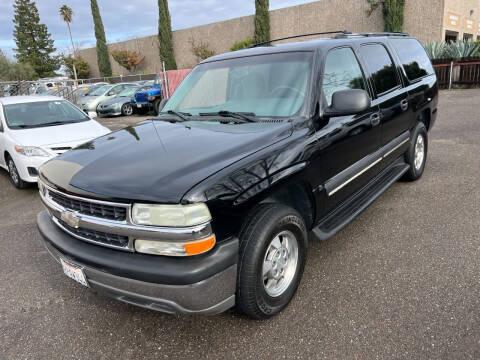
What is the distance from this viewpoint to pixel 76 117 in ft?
22.7

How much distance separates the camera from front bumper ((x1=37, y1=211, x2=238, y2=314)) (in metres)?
1.95

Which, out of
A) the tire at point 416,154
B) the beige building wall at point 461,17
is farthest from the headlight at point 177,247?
the beige building wall at point 461,17

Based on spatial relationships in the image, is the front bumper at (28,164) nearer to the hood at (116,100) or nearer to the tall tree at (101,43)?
the hood at (116,100)

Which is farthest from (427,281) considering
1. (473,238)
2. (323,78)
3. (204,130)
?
(204,130)

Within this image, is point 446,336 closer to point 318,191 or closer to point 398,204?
point 318,191

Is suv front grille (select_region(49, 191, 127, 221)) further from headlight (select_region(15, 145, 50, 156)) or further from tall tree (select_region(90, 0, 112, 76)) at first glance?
tall tree (select_region(90, 0, 112, 76))

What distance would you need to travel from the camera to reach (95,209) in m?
2.21

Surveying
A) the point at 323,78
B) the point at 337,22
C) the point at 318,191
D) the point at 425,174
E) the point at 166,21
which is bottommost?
the point at 425,174

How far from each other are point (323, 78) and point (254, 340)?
2.06 m

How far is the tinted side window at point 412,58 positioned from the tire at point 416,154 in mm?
690

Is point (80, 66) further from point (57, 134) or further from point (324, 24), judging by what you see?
point (57, 134)

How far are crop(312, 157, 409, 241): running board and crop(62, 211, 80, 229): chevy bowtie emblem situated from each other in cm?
172

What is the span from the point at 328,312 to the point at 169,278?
1.25 metres

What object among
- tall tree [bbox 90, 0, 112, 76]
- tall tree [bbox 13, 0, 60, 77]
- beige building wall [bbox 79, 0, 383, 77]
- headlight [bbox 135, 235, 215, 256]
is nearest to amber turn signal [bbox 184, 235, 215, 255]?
headlight [bbox 135, 235, 215, 256]
